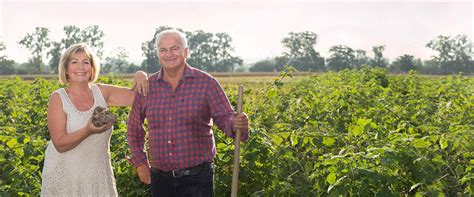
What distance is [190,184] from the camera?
4.14 meters

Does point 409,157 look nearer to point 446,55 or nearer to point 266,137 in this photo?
point 266,137

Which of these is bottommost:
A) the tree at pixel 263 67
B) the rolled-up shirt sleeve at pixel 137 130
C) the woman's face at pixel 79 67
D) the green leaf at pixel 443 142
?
the tree at pixel 263 67

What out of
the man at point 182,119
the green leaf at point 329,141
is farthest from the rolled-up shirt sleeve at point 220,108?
the green leaf at point 329,141

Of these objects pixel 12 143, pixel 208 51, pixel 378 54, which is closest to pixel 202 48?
pixel 208 51

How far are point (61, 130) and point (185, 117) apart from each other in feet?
2.57

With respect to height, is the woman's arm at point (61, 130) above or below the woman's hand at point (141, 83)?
below

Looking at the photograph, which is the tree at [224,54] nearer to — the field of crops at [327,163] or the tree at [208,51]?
the tree at [208,51]

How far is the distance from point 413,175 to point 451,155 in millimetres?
924

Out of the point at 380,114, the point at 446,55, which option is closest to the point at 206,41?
the point at 446,55

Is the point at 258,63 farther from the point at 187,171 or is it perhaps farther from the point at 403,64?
the point at 187,171

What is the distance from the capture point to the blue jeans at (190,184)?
4137mm

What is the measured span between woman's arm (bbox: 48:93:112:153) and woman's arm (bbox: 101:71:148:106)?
354 mm

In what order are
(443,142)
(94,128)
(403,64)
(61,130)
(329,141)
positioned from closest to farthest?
(94,128) → (61,130) → (443,142) → (329,141) → (403,64)

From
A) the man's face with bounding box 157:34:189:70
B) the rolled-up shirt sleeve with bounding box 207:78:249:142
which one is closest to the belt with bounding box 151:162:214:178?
the rolled-up shirt sleeve with bounding box 207:78:249:142
